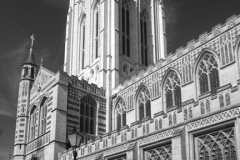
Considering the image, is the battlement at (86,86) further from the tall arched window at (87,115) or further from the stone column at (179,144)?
the stone column at (179,144)

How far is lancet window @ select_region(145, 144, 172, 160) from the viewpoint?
735 inches

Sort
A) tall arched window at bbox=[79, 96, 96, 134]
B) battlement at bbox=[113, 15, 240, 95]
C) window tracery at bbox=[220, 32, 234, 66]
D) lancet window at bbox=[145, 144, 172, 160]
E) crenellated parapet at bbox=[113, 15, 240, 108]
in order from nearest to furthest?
1. lancet window at bbox=[145, 144, 172, 160]
2. window tracery at bbox=[220, 32, 234, 66]
3. crenellated parapet at bbox=[113, 15, 240, 108]
4. battlement at bbox=[113, 15, 240, 95]
5. tall arched window at bbox=[79, 96, 96, 134]

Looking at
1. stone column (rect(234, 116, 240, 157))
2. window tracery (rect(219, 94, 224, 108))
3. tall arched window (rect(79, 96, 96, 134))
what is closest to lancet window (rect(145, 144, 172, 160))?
window tracery (rect(219, 94, 224, 108))

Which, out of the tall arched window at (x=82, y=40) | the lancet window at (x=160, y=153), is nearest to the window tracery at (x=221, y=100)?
the lancet window at (x=160, y=153)

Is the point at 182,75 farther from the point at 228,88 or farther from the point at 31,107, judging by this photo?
the point at 31,107

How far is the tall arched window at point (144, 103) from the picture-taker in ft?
104

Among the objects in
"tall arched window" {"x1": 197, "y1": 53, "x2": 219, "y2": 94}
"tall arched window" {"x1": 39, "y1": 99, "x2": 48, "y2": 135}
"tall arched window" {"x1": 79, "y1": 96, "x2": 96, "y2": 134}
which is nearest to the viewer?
"tall arched window" {"x1": 197, "y1": 53, "x2": 219, "y2": 94}

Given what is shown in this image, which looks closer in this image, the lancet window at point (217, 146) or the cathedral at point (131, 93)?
the lancet window at point (217, 146)

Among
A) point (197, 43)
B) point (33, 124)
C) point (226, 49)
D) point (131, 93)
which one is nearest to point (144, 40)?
point (131, 93)

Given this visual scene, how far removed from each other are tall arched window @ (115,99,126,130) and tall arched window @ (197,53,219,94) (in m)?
10.5

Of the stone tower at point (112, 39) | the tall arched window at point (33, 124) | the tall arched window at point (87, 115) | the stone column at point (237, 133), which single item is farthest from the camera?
the stone tower at point (112, 39)

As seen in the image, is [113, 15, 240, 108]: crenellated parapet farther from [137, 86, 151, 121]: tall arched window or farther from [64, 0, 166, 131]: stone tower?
[64, 0, 166, 131]: stone tower

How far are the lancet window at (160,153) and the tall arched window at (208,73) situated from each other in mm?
8432

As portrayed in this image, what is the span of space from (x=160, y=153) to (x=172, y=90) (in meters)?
10.8
